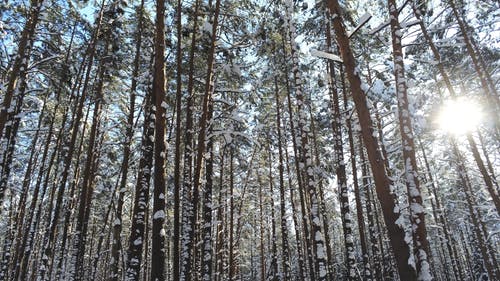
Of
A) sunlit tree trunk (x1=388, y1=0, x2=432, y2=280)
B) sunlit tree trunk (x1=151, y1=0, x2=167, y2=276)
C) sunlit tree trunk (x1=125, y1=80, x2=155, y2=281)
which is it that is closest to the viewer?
sunlit tree trunk (x1=388, y1=0, x2=432, y2=280)

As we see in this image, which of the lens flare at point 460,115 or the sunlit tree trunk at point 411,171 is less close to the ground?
the lens flare at point 460,115

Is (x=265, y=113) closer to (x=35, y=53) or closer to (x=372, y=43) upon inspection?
(x=372, y=43)

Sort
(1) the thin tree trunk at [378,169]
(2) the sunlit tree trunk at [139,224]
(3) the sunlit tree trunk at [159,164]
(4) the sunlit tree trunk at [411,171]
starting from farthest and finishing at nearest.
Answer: (2) the sunlit tree trunk at [139,224] < (3) the sunlit tree trunk at [159,164] < (1) the thin tree trunk at [378,169] < (4) the sunlit tree trunk at [411,171]

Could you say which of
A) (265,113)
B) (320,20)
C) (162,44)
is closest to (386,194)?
(162,44)

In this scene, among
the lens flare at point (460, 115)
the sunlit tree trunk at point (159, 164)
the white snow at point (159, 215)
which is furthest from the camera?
the lens flare at point (460, 115)

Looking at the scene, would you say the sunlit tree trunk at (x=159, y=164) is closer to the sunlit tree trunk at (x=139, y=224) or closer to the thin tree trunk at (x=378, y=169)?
the sunlit tree trunk at (x=139, y=224)

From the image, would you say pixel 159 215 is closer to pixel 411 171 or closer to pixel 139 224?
pixel 139 224

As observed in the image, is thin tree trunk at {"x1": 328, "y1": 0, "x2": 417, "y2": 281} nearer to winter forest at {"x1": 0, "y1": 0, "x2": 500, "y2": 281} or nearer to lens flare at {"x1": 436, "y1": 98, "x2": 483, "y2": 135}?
winter forest at {"x1": 0, "y1": 0, "x2": 500, "y2": 281}

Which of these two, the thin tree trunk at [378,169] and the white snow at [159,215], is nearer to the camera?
the thin tree trunk at [378,169]

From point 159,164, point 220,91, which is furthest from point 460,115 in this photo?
point 159,164

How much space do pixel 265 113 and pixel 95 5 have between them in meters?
10.4

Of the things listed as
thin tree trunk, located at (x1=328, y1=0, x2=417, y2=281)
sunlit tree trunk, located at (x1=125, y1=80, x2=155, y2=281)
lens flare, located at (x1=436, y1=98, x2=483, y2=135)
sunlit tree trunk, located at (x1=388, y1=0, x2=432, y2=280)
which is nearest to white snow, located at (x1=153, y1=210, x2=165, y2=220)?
sunlit tree trunk, located at (x1=125, y1=80, x2=155, y2=281)

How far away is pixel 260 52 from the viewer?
543 inches

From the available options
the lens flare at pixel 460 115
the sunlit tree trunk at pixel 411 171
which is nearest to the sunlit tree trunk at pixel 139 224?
the sunlit tree trunk at pixel 411 171
